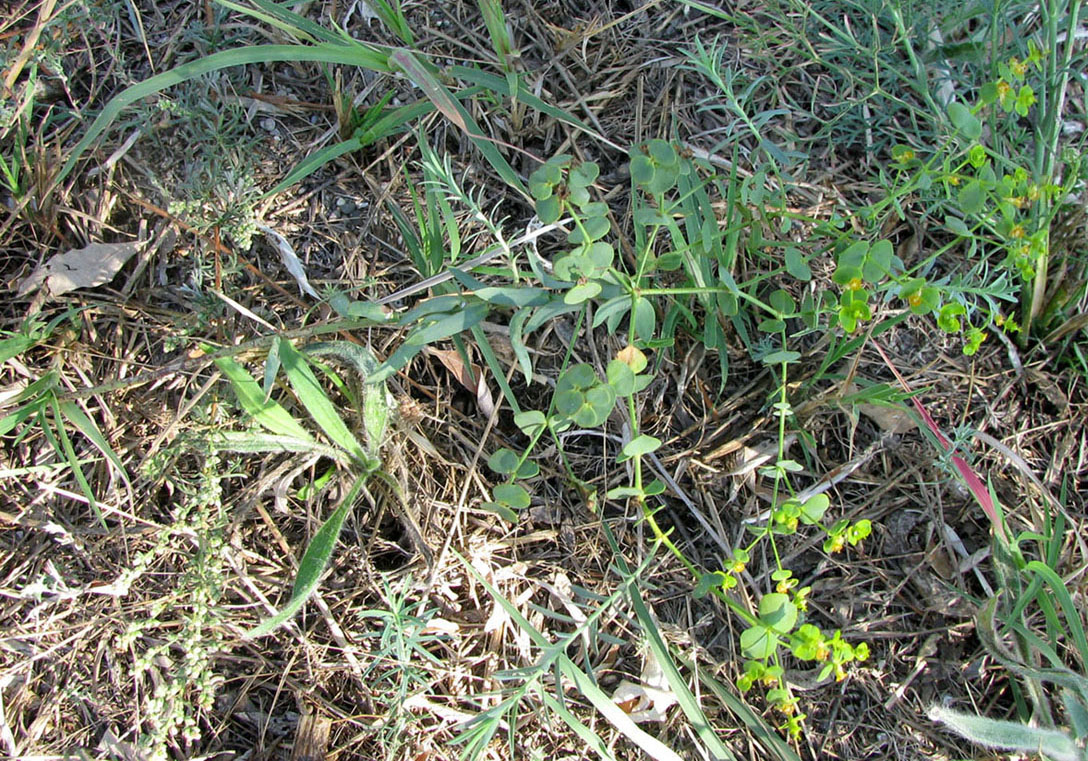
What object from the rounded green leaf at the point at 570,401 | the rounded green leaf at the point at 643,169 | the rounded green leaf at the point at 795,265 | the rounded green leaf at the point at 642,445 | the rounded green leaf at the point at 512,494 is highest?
the rounded green leaf at the point at 643,169

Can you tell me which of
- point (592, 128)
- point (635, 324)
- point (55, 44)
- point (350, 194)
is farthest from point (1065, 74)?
point (55, 44)

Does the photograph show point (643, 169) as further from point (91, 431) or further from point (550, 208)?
point (91, 431)

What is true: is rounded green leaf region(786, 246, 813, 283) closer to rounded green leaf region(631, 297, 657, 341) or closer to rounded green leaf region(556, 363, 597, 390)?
rounded green leaf region(631, 297, 657, 341)

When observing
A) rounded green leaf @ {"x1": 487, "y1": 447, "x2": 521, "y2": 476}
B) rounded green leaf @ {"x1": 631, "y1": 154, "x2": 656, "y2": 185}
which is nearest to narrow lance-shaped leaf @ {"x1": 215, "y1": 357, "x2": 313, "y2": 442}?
rounded green leaf @ {"x1": 487, "y1": 447, "x2": 521, "y2": 476}

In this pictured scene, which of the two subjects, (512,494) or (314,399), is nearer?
(512,494)

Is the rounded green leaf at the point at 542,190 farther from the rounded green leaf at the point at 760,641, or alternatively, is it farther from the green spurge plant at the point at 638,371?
the rounded green leaf at the point at 760,641

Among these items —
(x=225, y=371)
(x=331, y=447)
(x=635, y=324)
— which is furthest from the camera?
(x=331, y=447)

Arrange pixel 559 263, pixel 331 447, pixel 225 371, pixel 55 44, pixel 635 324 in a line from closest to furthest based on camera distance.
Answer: pixel 559 263 < pixel 635 324 < pixel 225 371 < pixel 331 447 < pixel 55 44

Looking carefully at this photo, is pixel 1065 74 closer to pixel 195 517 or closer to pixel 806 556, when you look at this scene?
pixel 806 556

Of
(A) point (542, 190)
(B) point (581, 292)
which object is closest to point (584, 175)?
(A) point (542, 190)

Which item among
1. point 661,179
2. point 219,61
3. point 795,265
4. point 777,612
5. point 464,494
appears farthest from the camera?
point 464,494

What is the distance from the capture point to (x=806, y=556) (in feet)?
6.18

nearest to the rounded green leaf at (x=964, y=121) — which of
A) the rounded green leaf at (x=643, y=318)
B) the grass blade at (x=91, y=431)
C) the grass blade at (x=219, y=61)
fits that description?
the rounded green leaf at (x=643, y=318)

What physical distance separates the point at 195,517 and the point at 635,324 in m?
1.04
